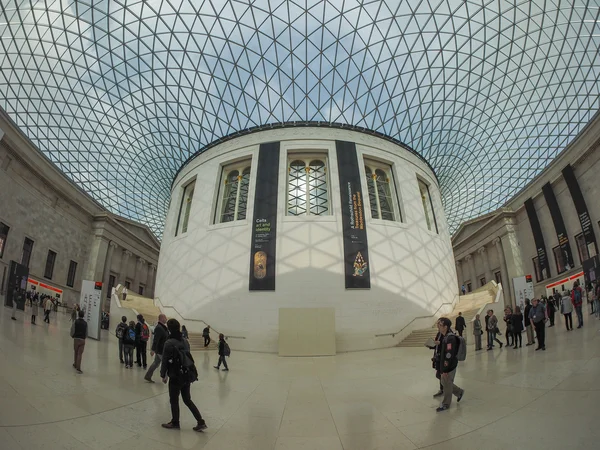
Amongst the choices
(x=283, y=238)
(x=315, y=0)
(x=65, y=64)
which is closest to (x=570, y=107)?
(x=315, y=0)

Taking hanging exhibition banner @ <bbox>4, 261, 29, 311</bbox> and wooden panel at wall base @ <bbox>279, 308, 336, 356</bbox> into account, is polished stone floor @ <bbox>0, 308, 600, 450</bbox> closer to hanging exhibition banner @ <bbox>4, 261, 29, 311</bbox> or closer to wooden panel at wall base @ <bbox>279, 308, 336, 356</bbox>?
wooden panel at wall base @ <bbox>279, 308, 336, 356</bbox>

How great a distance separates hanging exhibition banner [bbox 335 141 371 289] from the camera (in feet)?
81.7

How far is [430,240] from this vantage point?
30.0 m

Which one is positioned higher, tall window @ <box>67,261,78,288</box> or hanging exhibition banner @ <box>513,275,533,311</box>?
tall window @ <box>67,261,78,288</box>

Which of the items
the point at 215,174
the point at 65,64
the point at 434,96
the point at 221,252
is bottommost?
the point at 221,252

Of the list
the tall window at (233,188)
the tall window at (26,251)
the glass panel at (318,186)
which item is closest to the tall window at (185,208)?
the tall window at (233,188)

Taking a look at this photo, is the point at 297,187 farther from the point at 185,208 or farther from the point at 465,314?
the point at 465,314

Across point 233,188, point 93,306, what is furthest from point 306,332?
point 233,188

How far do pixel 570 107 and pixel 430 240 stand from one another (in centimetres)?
2223

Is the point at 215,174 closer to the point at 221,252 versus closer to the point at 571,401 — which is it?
the point at 221,252

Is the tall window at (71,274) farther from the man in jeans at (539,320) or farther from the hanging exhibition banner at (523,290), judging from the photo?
the man in jeans at (539,320)

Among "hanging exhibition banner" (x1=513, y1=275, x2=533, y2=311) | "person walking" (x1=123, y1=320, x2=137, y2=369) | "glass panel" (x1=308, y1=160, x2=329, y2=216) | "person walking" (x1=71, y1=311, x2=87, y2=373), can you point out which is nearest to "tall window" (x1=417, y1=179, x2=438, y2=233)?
"glass panel" (x1=308, y1=160, x2=329, y2=216)

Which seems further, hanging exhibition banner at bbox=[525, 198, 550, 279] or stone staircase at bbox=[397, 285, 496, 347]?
hanging exhibition banner at bbox=[525, 198, 550, 279]

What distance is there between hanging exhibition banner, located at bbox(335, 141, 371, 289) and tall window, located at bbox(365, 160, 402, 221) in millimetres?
2537
